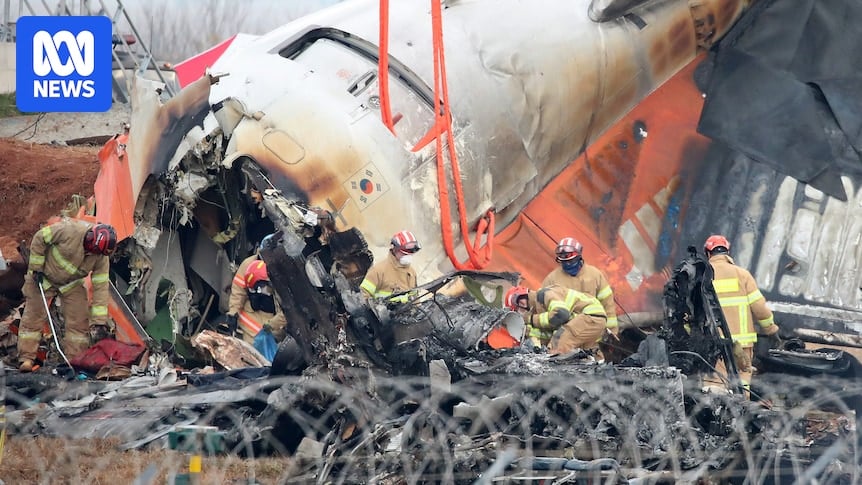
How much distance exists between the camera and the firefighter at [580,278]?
10.1 meters

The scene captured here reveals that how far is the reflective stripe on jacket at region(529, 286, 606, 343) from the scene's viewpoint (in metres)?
9.51

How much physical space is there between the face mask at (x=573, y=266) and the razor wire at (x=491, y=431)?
3129mm

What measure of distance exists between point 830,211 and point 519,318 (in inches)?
189

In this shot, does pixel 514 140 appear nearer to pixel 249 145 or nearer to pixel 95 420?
pixel 249 145

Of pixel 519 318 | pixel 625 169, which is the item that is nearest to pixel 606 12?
pixel 625 169

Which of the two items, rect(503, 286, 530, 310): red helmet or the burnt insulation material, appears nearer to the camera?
the burnt insulation material

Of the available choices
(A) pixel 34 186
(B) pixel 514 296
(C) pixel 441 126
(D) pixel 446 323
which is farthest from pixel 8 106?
(D) pixel 446 323

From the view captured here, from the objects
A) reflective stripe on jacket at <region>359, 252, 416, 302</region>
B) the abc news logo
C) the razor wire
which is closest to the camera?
the razor wire

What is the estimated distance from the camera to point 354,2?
11211 mm

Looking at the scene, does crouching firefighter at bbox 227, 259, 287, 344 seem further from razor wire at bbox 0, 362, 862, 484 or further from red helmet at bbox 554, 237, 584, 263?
razor wire at bbox 0, 362, 862, 484

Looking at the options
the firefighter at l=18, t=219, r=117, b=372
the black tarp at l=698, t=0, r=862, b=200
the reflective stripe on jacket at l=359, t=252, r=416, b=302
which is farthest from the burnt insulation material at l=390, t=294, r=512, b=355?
the black tarp at l=698, t=0, r=862, b=200

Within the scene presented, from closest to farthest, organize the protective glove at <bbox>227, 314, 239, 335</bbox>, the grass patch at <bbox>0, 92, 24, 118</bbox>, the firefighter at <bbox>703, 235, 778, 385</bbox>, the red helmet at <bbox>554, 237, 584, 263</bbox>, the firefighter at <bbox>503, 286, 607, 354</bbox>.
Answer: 1. the firefighter at <bbox>703, 235, 778, 385</bbox>
2. the firefighter at <bbox>503, 286, 607, 354</bbox>
3. the red helmet at <bbox>554, 237, 584, 263</bbox>
4. the protective glove at <bbox>227, 314, 239, 335</bbox>
5. the grass patch at <bbox>0, 92, 24, 118</bbox>

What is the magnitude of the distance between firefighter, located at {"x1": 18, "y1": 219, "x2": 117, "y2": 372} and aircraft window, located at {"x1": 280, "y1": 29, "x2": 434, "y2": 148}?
2.42 metres

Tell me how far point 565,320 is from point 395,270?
148 cm
